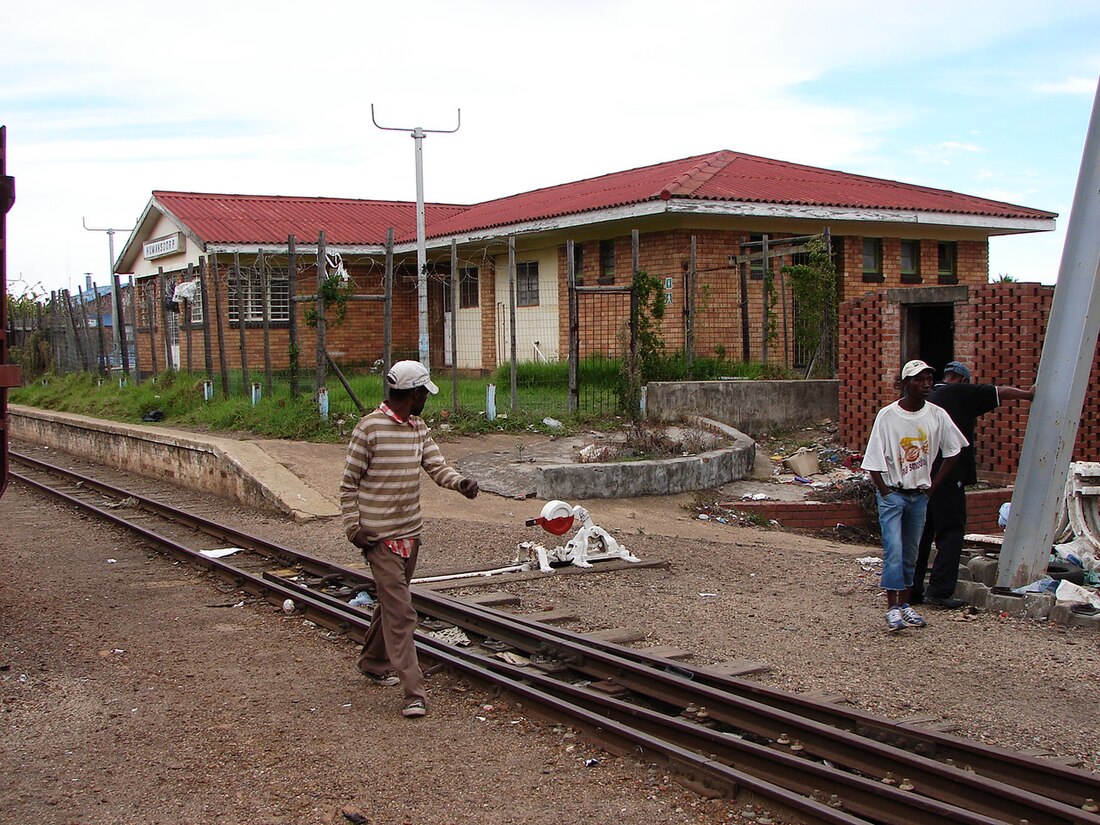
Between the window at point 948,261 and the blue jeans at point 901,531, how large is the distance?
63.3ft

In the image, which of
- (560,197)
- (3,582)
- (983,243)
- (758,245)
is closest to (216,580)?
(3,582)

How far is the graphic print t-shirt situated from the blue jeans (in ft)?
0.39

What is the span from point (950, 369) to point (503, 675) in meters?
4.27

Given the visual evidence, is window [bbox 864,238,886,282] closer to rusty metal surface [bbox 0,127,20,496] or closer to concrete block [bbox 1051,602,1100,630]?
concrete block [bbox 1051,602,1100,630]

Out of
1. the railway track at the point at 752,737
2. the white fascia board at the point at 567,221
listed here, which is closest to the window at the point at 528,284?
the white fascia board at the point at 567,221

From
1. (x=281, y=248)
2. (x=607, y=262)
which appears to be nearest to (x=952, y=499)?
(x=607, y=262)

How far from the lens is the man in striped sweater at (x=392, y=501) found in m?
6.16

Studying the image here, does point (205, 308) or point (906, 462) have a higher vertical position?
point (205, 308)

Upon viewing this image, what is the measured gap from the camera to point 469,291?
27828mm

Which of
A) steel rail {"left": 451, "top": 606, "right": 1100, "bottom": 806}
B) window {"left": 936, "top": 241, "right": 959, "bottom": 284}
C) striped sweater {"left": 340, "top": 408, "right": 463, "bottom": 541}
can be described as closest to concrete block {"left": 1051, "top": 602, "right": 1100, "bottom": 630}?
steel rail {"left": 451, "top": 606, "right": 1100, "bottom": 806}

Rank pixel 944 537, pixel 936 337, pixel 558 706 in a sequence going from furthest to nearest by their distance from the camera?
pixel 936 337 < pixel 944 537 < pixel 558 706

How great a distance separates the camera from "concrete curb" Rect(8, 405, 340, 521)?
13.5 metres

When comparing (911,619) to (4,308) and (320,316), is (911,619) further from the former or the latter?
(320,316)

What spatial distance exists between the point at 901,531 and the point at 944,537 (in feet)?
1.60
